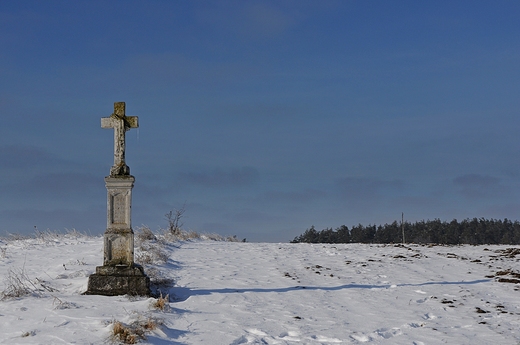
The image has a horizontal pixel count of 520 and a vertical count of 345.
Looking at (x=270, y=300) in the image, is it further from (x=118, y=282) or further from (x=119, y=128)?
(x=119, y=128)

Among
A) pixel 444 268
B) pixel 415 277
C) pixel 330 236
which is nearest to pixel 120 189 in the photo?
pixel 415 277

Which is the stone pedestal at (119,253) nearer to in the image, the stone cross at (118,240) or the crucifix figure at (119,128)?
the stone cross at (118,240)

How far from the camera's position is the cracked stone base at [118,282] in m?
10.1

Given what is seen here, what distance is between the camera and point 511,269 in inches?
623

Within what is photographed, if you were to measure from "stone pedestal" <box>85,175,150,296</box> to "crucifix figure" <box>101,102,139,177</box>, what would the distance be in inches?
7.4

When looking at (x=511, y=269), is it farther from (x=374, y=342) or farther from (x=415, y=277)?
(x=374, y=342)

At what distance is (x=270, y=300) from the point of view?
10.3 m

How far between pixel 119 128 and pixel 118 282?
315 cm

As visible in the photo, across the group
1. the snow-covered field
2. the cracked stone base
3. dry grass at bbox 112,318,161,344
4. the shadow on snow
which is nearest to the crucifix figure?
the cracked stone base

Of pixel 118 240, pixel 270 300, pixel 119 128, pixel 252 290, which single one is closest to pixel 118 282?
pixel 118 240

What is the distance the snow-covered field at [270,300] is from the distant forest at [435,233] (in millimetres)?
31218

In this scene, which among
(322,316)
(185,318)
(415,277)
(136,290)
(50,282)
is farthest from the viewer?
(415,277)

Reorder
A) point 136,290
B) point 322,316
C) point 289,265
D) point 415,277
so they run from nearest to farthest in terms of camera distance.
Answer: point 322,316 < point 136,290 < point 415,277 < point 289,265

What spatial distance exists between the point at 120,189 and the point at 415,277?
818 centimetres
